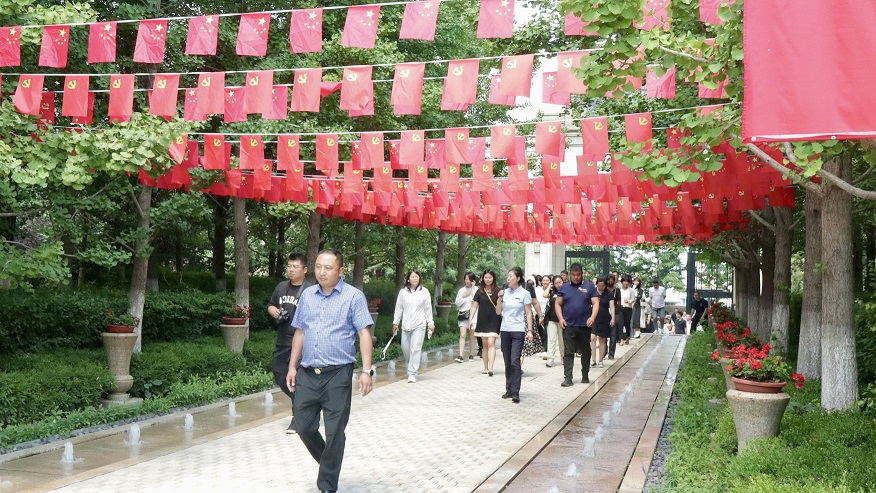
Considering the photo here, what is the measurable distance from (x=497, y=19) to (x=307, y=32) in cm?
230

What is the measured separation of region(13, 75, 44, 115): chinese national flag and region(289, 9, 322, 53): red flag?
3081 mm

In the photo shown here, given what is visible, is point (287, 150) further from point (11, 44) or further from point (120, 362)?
point (11, 44)

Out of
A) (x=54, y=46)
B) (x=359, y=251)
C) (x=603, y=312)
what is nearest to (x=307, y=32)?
(x=54, y=46)

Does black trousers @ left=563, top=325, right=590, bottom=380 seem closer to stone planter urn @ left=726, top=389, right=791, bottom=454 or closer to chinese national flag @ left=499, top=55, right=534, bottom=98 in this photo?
chinese national flag @ left=499, top=55, right=534, bottom=98

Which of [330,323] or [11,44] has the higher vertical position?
[11,44]

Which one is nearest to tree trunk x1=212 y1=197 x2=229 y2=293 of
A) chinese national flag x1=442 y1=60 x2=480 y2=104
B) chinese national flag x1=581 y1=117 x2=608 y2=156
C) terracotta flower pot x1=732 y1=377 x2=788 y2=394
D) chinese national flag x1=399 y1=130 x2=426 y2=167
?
chinese national flag x1=399 y1=130 x2=426 y2=167

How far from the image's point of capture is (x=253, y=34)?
34.9 ft

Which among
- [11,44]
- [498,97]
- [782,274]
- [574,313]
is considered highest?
[11,44]

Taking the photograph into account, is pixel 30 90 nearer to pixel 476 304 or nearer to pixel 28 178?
pixel 28 178

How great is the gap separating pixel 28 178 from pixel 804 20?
24.3 ft

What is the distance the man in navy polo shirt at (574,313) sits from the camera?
15477mm

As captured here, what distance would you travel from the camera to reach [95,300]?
14336 millimetres

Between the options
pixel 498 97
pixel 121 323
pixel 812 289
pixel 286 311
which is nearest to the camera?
pixel 286 311

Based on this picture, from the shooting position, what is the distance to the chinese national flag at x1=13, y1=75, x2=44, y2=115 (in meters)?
10.8
